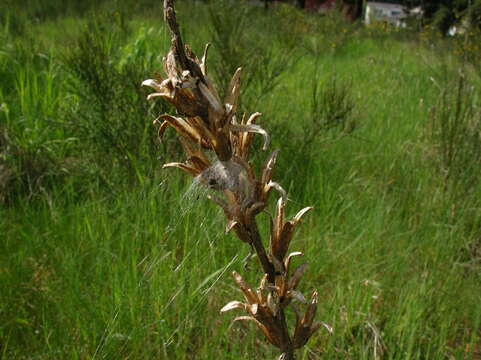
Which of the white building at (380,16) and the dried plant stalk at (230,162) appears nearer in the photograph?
the dried plant stalk at (230,162)

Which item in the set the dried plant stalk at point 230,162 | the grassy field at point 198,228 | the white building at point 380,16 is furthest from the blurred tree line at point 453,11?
the dried plant stalk at point 230,162

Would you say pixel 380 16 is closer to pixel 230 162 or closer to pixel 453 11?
pixel 453 11

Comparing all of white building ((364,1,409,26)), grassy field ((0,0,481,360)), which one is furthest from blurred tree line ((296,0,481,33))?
white building ((364,1,409,26))

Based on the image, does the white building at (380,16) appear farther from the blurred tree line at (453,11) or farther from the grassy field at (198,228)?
the grassy field at (198,228)

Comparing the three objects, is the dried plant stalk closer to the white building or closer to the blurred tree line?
the blurred tree line

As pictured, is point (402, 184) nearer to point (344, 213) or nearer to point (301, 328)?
point (344, 213)

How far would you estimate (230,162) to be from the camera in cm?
59

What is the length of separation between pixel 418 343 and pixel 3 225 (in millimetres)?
1452

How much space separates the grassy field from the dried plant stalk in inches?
2.7

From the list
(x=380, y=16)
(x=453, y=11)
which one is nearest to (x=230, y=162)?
(x=453, y=11)

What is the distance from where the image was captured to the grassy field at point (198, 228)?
1360 millimetres

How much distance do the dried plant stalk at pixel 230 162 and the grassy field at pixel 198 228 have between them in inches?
2.7

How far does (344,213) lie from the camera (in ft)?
6.80

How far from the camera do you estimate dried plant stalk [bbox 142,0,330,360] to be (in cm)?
55
